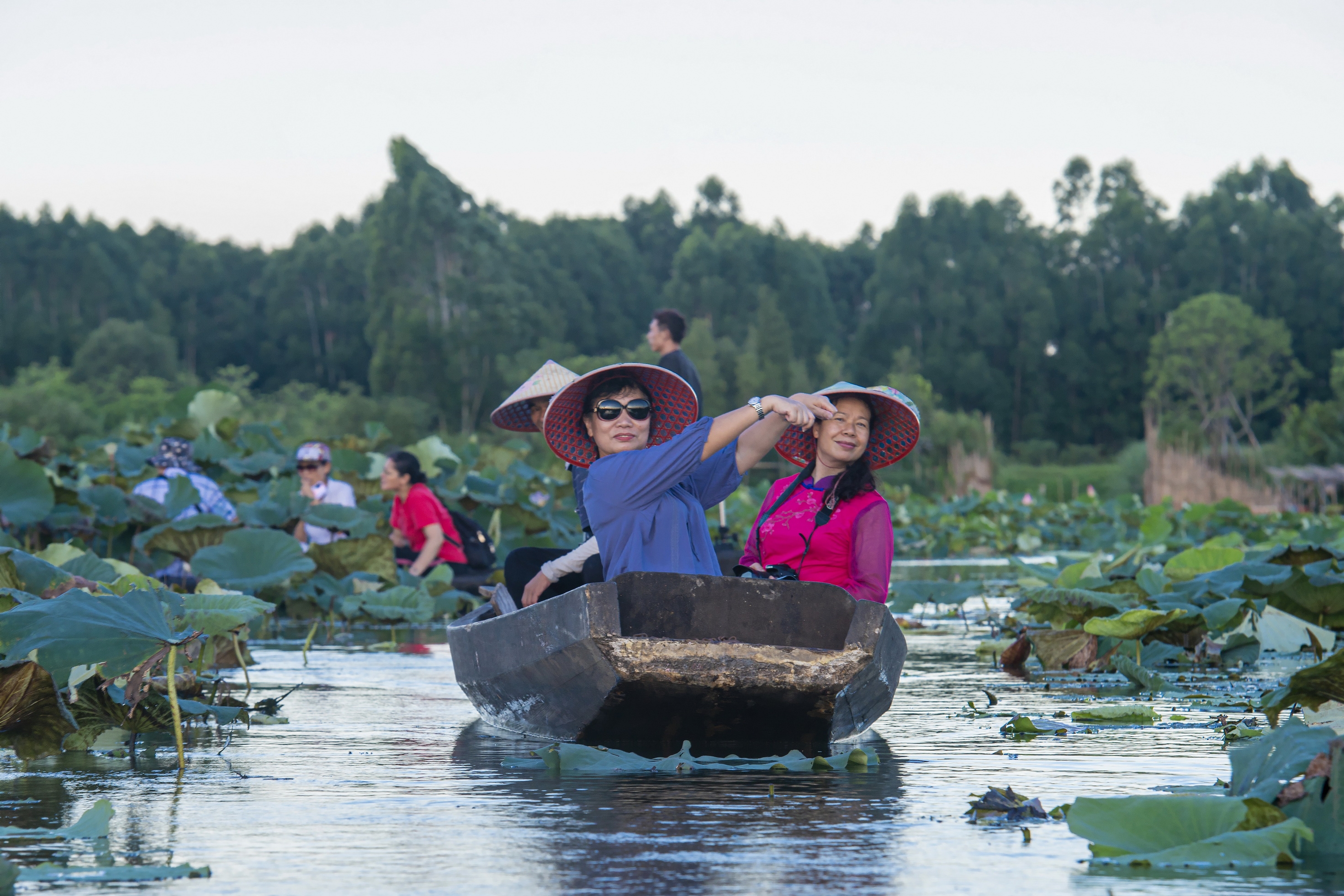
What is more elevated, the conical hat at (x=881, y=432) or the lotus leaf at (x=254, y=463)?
the lotus leaf at (x=254, y=463)

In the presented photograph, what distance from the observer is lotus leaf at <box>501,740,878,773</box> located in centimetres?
374

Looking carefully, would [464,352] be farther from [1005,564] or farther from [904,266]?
[1005,564]

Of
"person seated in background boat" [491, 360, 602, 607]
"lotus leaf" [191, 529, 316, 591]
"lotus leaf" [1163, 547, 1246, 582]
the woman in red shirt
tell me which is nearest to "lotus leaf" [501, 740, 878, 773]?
"person seated in background boat" [491, 360, 602, 607]

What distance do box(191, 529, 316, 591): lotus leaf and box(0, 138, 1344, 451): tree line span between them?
45.8 meters

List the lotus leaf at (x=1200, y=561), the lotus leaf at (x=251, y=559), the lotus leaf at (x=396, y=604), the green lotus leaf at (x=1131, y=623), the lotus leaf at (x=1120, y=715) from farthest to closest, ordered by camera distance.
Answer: the lotus leaf at (x=396, y=604) → the lotus leaf at (x=1200, y=561) → the lotus leaf at (x=251, y=559) → the green lotus leaf at (x=1131, y=623) → the lotus leaf at (x=1120, y=715)

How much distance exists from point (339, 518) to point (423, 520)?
1.74ft

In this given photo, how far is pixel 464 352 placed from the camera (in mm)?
53125

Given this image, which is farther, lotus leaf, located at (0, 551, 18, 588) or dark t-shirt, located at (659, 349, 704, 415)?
dark t-shirt, located at (659, 349, 704, 415)

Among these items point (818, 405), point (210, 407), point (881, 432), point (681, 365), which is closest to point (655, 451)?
point (818, 405)

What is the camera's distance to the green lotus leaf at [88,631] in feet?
10.9

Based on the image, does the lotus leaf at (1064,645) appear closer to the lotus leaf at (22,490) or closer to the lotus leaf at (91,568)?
the lotus leaf at (91,568)

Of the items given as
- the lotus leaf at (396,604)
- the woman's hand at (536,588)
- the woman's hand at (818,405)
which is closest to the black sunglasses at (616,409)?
the woman's hand at (818,405)

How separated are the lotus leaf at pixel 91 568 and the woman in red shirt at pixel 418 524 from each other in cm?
392

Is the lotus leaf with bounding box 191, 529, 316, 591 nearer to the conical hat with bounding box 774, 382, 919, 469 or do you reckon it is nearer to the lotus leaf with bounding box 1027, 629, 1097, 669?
the conical hat with bounding box 774, 382, 919, 469
